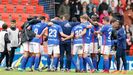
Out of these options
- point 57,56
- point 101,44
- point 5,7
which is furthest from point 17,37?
point 5,7

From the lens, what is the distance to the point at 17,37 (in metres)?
21.1

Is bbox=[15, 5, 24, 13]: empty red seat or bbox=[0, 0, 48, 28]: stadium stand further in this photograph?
bbox=[15, 5, 24, 13]: empty red seat

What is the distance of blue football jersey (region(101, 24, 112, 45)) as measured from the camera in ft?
62.8

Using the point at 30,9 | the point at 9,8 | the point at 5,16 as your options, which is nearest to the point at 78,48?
the point at 5,16

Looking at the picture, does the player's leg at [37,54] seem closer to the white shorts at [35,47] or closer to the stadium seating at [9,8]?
the white shorts at [35,47]

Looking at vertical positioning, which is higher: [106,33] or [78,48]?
[106,33]

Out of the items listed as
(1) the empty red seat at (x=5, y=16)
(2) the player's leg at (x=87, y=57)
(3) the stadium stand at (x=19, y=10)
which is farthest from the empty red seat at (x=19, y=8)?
(2) the player's leg at (x=87, y=57)

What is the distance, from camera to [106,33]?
19.2 metres

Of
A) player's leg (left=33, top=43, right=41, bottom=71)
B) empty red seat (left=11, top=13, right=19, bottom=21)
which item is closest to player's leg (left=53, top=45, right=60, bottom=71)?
player's leg (left=33, top=43, right=41, bottom=71)

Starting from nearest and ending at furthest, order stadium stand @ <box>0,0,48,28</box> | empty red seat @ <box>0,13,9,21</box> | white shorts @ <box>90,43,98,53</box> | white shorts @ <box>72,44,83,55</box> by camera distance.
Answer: white shorts @ <box>72,44,83,55</box>
white shorts @ <box>90,43,98,53</box>
empty red seat @ <box>0,13,9,21</box>
stadium stand @ <box>0,0,48,28</box>

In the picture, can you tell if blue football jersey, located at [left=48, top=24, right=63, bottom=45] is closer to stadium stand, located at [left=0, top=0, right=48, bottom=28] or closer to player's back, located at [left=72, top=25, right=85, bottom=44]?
player's back, located at [left=72, top=25, right=85, bottom=44]

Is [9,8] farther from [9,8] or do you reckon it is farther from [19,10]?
[19,10]

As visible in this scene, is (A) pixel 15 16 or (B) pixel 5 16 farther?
(A) pixel 15 16

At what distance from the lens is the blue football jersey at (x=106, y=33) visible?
19.1 meters
